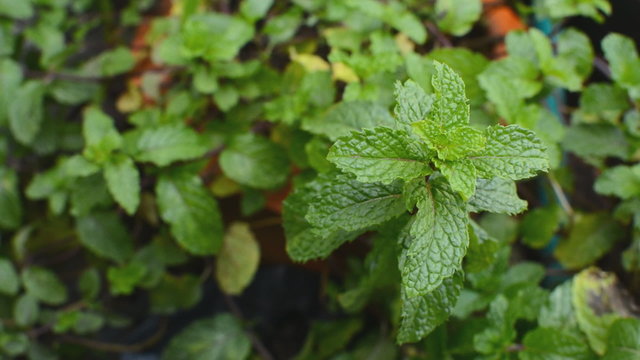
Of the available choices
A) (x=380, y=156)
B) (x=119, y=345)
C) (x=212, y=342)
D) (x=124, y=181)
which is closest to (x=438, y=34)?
(x=380, y=156)

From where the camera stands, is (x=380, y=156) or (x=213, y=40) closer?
(x=380, y=156)

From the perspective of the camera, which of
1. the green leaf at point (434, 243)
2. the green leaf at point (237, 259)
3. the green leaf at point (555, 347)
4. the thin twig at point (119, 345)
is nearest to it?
the green leaf at point (434, 243)

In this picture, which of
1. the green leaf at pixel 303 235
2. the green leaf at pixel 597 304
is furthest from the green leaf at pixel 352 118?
the green leaf at pixel 597 304

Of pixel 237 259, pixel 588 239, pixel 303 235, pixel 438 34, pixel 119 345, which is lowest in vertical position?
pixel 119 345

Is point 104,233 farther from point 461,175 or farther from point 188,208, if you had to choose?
point 461,175

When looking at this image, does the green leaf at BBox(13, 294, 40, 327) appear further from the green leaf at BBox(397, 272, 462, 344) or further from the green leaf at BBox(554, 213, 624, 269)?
the green leaf at BBox(554, 213, 624, 269)

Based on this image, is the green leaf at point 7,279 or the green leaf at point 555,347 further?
the green leaf at point 7,279

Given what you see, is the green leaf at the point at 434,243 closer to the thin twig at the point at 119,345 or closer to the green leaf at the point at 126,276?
the green leaf at the point at 126,276
